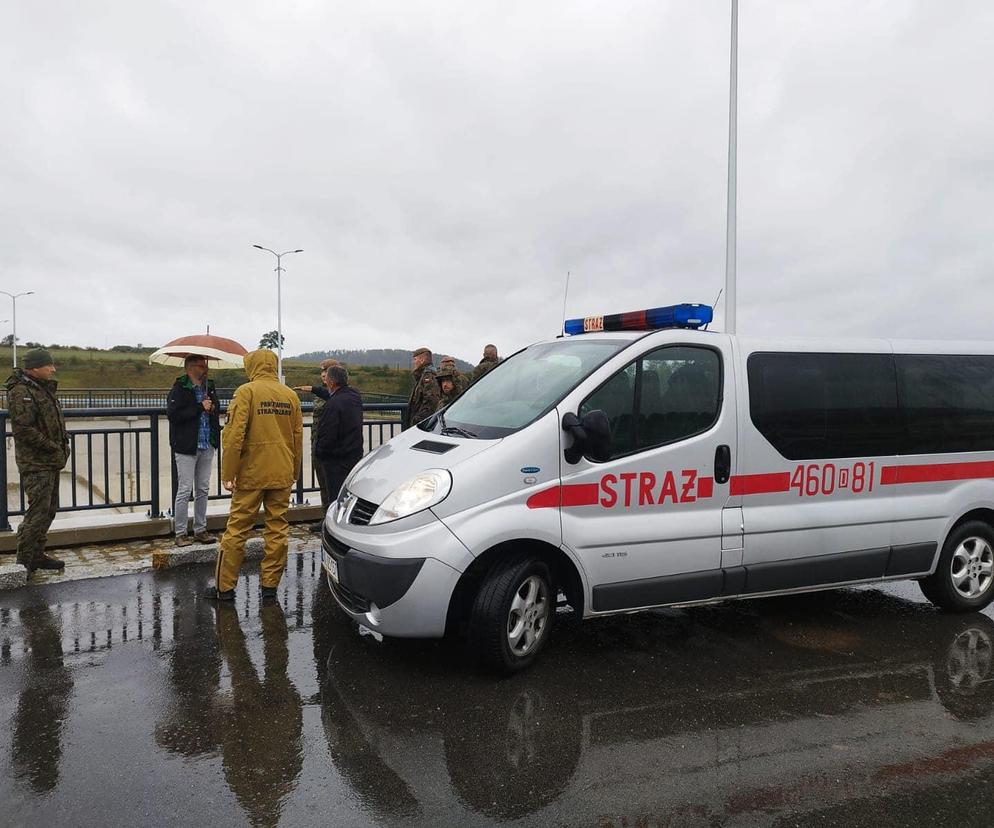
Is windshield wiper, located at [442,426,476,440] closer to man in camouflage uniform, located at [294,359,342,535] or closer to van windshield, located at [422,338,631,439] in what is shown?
van windshield, located at [422,338,631,439]

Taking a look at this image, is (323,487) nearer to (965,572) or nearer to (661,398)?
(661,398)

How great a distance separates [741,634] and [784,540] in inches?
29.2

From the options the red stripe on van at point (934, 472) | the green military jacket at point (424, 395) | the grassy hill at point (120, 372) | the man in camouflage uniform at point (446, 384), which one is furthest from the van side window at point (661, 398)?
the grassy hill at point (120, 372)

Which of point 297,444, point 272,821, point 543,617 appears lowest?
point 272,821

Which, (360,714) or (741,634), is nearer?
(360,714)

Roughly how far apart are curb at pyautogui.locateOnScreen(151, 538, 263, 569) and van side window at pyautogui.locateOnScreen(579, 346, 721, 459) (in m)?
3.64

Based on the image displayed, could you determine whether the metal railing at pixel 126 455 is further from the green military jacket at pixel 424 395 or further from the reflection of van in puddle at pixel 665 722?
the reflection of van in puddle at pixel 665 722

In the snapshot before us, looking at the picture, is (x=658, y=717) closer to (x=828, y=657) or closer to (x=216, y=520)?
(x=828, y=657)

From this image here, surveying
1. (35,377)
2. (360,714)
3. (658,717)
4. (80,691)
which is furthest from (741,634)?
(35,377)

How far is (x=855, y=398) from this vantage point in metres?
5.31

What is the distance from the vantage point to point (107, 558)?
6.84m

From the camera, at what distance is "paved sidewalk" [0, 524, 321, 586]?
6.32m

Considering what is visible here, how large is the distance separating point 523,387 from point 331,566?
1656mm

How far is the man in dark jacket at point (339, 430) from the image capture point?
287 inches
